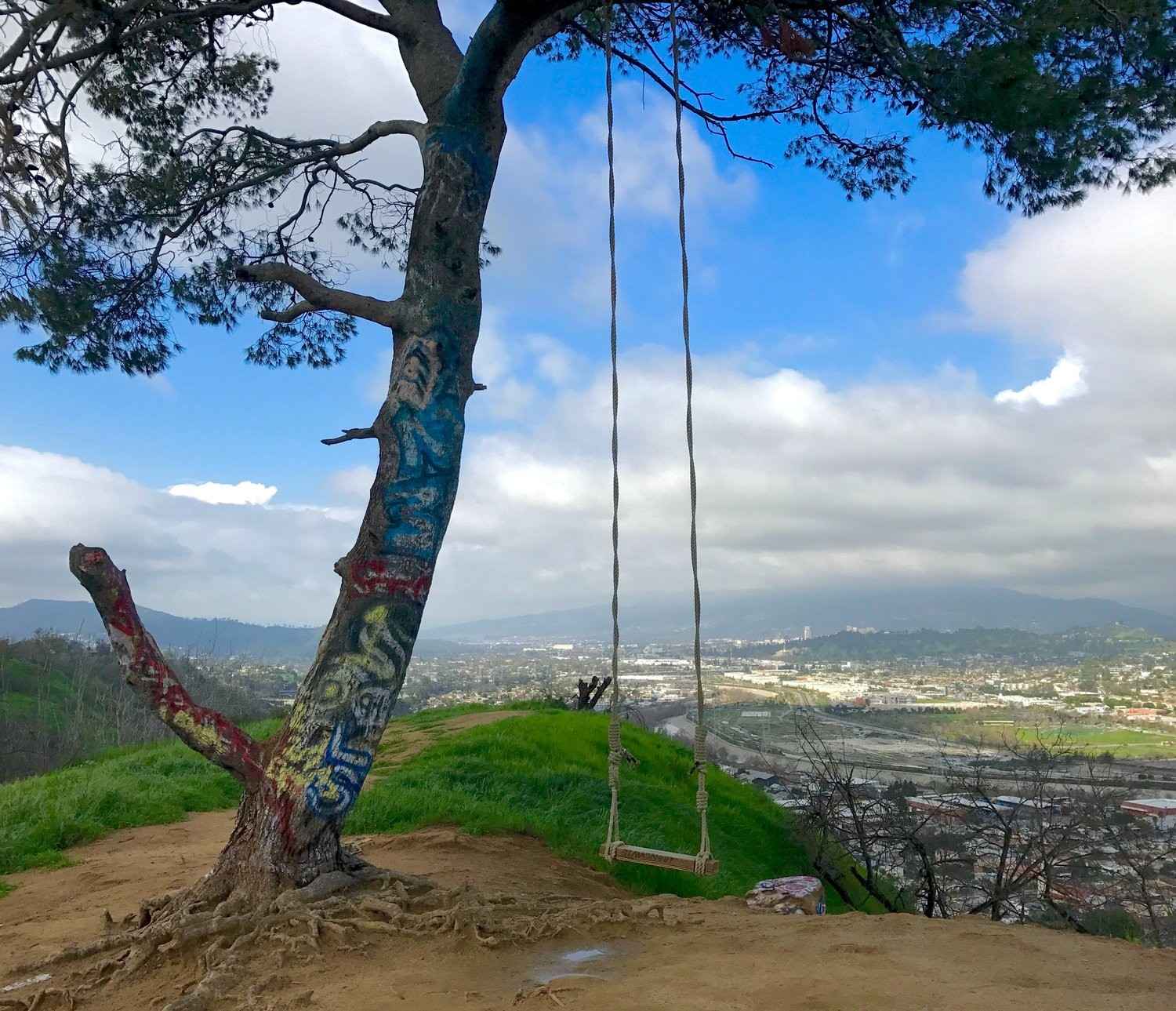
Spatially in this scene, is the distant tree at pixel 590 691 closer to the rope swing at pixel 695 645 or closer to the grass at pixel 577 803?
the grass at pixel 577 803

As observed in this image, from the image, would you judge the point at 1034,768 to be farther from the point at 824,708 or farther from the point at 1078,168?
the point at 824,708

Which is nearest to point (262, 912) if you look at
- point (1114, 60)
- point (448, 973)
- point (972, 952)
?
point (448, 973)

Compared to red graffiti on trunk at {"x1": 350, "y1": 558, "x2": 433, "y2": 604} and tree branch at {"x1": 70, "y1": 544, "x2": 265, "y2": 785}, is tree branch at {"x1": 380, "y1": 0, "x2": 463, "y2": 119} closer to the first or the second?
red graffiti on trunk at {"x1": 350, "y1": 558, "x2": 433, "y2": 604}

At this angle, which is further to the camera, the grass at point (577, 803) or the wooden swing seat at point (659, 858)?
the grass at point (577, 803)

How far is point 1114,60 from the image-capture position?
5301 millimetres

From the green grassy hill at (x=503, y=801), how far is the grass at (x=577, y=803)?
0.02m

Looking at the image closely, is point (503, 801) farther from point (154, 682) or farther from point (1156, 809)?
point (1156, 809)

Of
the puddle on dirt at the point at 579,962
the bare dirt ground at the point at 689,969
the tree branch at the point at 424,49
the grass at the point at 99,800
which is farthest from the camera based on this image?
the grass at the point at 99,800

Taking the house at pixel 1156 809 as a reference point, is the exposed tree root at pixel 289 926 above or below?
above

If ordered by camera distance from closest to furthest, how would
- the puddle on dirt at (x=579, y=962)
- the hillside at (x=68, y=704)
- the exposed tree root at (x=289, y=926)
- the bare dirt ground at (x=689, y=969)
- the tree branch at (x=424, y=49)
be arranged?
the bare dirt ground at (x=689, y=969) → the puddle on dirt at (x=579, y=962) → the exposed tree root at (x=289, y=926) → the tree branch at (x=424, y=49) → the hillside at (x=68, y=704)

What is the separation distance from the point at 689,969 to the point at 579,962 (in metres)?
0.49

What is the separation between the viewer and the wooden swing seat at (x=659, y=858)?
3951 mm

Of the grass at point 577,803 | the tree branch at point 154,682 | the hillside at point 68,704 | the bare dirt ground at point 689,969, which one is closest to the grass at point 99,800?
the grass at point 577,803

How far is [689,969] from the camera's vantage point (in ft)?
10.6
